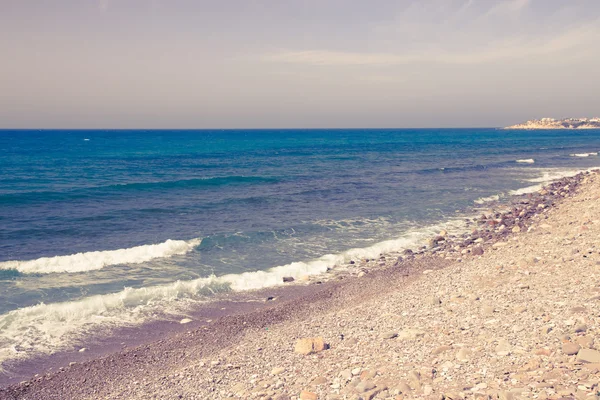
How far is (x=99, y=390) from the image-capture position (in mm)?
7996

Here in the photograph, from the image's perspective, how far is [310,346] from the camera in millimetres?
8102

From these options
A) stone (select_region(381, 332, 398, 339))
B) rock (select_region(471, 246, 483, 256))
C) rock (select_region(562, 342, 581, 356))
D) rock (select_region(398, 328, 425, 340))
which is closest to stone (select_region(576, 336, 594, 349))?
rock (select_region(562, 342, 581, 356))

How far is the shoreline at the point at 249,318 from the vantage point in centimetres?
838

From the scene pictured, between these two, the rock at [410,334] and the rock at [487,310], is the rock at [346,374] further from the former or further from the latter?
the rock at [487,310]

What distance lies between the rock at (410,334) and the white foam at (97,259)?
10.4 meters

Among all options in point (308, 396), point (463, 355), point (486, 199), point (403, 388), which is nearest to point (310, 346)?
point (308, 396)

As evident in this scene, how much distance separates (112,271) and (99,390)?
711 cm

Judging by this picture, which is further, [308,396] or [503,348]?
[503,348]

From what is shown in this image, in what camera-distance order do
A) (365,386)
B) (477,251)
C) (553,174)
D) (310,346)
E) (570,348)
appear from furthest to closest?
(553,174) < (477,251) < (310,346) < (365,386) < (570,348)

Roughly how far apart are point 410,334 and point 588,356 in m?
2.78

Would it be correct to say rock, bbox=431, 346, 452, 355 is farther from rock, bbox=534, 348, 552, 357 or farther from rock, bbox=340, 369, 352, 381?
rock, bbox=340, 369, 352, 381

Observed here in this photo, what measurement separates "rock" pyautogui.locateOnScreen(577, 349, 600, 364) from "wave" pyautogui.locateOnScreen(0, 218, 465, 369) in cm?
858

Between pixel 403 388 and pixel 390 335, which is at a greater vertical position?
pixel 403 388

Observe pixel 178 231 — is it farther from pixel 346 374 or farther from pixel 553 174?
pixel 553 174
